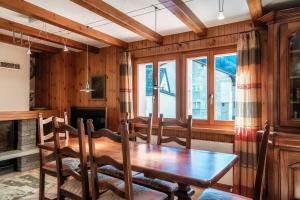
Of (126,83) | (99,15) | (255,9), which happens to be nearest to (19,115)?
(126,83)

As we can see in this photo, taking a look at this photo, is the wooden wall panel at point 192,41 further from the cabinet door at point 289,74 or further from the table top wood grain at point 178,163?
the table top wood grain at point 178,163

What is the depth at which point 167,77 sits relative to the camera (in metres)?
4.03

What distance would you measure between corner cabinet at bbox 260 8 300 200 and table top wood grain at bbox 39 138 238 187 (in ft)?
2.61

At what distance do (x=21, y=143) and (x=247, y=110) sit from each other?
411 cm

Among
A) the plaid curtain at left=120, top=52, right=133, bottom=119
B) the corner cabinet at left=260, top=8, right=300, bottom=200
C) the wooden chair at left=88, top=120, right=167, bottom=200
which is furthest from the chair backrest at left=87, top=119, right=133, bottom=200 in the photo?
the plaid curtain at left=120, top=52, right=133, bottom=119

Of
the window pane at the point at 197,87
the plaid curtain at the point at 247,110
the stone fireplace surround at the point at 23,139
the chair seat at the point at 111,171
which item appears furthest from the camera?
the stone fireplace surround at the point at 23,139

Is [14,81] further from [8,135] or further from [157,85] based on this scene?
[157,85]

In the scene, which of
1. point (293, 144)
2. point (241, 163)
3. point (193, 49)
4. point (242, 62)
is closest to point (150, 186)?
point (241, 163)

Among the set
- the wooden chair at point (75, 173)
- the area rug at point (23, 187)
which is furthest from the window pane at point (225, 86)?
the area rug at point (23, 187)

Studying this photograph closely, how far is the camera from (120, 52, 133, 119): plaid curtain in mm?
4137

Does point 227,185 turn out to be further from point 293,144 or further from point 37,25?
point 37,25

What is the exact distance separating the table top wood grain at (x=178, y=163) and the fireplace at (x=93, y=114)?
1.91m

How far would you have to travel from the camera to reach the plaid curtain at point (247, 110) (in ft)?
9.37

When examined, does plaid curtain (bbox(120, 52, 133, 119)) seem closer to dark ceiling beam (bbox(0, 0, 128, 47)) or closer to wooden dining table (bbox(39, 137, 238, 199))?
dark ceiling beam (bbox(0, 0, 128, 47))
